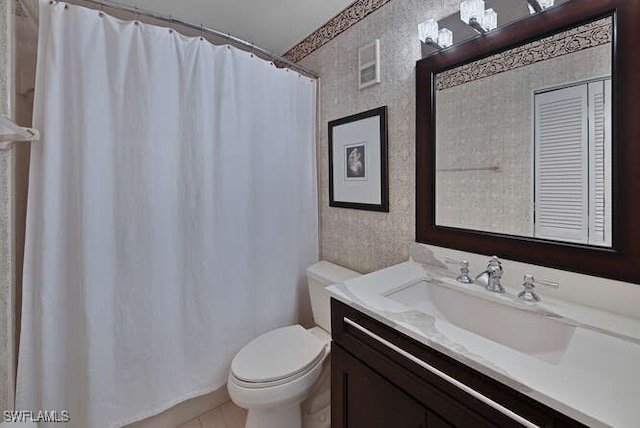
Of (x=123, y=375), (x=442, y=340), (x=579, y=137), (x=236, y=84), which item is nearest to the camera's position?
(x=442, y=340)

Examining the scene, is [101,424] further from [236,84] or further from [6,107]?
[236,84]

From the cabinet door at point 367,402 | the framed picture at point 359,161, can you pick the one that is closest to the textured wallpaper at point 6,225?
the cabinet door at point 367,402

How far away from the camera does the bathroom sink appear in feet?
2.60

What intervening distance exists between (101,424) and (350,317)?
3.94 ft

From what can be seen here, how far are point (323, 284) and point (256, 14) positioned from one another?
1619 mm

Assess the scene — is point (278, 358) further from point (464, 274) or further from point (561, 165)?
point (561, 165)

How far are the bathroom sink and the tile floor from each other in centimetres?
122

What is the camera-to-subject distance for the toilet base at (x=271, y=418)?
125cm

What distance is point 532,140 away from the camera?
97 cm

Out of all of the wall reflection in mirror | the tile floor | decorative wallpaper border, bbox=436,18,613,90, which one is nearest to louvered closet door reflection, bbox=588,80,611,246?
the wall reflection in mirror

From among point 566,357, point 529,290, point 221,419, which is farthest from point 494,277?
point 221,419

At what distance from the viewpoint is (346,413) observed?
98cm

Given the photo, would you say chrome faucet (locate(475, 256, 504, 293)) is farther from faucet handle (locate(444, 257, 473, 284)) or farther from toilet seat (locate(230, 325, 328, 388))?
toilet seat (locate(230, 325, 328, 388))

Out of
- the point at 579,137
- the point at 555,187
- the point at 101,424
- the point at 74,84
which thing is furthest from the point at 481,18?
the point at 101,424
